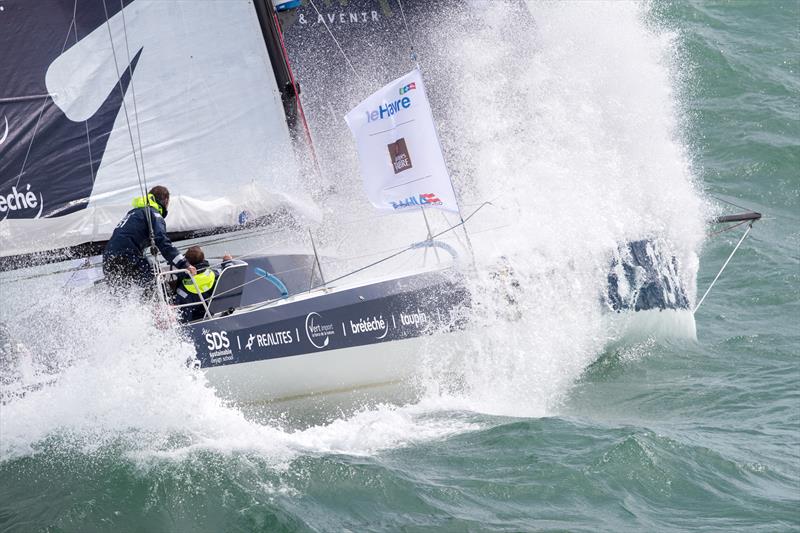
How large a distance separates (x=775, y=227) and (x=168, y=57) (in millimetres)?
6188

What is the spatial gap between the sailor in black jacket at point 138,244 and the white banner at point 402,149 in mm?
1323

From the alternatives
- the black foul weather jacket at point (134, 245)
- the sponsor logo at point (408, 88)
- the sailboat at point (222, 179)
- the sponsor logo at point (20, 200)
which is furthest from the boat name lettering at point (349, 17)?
the black foul weather jacket at point (134, 245)

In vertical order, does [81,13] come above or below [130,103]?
above

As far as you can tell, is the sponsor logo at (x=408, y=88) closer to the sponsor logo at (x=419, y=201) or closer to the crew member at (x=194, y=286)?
the sponsor logo at (x=419, y=201)

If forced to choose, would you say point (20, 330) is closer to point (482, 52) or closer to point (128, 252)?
point (128, 252)

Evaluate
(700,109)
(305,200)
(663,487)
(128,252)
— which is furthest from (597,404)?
(700,109)

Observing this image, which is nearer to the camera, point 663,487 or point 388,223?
point 663,487

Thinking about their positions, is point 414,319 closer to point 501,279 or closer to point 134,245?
point 501,279

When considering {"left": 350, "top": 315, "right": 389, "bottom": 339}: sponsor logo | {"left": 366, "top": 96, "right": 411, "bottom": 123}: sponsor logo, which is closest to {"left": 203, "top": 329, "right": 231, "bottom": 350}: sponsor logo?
{"left": 350, "top": 315, "right": 389, "bottom": 339}: sponsor logo

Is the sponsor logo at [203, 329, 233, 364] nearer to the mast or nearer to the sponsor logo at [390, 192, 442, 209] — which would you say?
the sponsor logo at [390, 192, 442, 209]

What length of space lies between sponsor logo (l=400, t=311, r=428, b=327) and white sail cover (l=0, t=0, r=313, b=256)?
1.45 meters

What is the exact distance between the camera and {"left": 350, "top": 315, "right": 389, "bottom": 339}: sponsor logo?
643cm

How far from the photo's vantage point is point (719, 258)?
399 inches

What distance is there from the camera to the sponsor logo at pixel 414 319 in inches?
255
